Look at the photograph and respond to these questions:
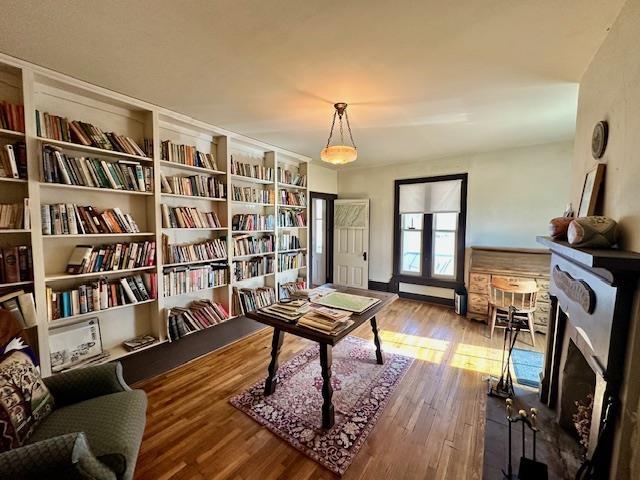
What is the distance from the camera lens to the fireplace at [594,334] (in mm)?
1076

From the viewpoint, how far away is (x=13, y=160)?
1.83m

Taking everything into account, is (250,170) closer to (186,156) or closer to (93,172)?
(186,156)

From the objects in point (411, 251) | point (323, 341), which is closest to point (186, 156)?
point (323, 341)

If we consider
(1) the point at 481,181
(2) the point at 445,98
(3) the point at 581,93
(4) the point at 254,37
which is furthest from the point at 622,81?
(1) the point at 481,181

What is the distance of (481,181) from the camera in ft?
13.6

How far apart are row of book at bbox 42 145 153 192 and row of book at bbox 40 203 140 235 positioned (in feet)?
0.66

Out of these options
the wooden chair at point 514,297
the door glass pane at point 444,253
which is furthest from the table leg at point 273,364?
the door glass pane at point 444,253

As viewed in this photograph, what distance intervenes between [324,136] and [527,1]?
2228mm

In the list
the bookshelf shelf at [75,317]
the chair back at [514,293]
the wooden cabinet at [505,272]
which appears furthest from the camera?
the wooden cabinet at [505,272]

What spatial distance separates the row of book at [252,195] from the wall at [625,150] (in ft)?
10.4

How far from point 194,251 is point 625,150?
3.26m

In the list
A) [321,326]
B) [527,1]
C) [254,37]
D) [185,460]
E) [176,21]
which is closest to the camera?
[527,1]

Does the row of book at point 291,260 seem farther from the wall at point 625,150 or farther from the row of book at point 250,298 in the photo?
the wall at point 625,150

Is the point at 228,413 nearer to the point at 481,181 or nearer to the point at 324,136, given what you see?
the point at 324,136
